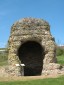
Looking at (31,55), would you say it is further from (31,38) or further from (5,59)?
(5,59)

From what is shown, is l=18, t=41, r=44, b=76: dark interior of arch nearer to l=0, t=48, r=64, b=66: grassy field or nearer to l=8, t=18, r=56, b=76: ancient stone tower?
l=8, t=18, r=56, b=76: ancient stone tower

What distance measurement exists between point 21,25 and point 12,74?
16.5ft

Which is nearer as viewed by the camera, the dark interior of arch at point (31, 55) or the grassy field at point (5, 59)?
the dark interior of arch at point (31, 55)

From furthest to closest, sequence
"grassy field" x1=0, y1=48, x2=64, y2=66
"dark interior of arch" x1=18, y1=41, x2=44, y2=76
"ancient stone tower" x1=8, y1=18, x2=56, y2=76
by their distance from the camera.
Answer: "grassy field" x1=0, y1=48, x2=64, y2=66 → "dark interior of arch" x1=18, y1=41, x2=44, y2=76 → "ancient stone tower" x1=8, y1=18, x2=56, y2=76

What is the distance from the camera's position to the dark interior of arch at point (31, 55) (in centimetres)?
3356

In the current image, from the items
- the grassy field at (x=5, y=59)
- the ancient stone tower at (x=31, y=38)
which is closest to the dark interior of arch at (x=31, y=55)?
the ancient stone tower at (x=31, y=38)

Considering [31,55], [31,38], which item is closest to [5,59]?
[31,55]

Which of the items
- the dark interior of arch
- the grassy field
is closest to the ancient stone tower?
the dark interior of arch

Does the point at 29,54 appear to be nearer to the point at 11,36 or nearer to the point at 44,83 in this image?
the point at 11,36

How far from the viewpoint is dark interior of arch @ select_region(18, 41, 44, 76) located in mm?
33562

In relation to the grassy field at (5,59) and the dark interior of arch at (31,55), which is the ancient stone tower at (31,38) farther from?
the grassy field at (5,59)

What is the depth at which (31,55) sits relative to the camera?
112 ft

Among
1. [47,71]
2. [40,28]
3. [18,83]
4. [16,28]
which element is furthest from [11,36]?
[18,83]

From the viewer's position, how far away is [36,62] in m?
33.9
